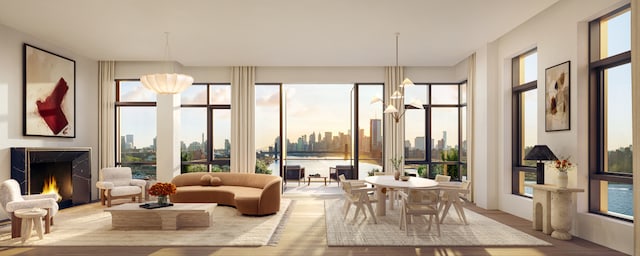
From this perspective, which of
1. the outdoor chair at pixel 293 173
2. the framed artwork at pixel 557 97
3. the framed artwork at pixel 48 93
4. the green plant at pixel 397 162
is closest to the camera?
the framed artwork at pixel 557 97

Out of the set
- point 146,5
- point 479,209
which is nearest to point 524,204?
point 479,209

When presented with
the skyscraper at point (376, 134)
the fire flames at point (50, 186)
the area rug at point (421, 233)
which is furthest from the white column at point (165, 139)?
the skyscraper at point (376, 134)

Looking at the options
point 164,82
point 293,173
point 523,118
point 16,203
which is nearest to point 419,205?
point 523,118

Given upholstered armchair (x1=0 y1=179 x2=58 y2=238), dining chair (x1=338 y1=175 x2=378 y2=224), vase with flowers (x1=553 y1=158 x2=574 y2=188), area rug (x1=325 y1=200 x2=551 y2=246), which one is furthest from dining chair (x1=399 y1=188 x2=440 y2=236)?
upholstered armchair (x1=0 y1=179 x2=58 y2=238)

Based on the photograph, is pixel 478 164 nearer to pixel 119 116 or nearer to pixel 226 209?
pixel 226 209

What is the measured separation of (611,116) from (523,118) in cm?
210

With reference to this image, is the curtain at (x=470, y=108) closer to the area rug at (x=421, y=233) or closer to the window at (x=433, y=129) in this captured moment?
the window at (x=433, y=129)

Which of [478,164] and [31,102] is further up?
[31,102]

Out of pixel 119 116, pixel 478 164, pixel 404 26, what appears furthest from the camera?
pixel 119 116

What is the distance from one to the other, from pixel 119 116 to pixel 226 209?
4282 millimetres

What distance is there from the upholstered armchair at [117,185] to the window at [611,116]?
8082mm

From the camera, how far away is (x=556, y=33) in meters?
5.64

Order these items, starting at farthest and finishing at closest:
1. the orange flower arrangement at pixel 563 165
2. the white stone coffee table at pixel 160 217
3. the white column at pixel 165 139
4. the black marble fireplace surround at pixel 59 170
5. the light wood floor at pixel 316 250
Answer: the white column at pixel 165 139 → the black marble fireplace surround at pixel 59 170 → the white stone coffee table at pixel 160 217 → the orange flower arrangement at pixel 563 165 → the light wood floor at pixel 316 250

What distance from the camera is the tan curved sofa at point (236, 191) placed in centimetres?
671
